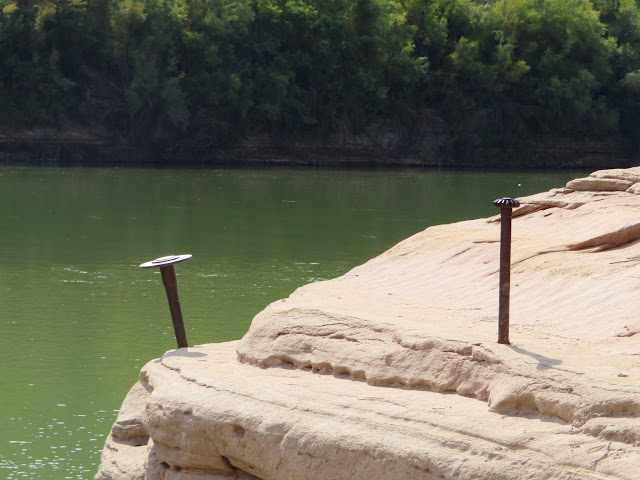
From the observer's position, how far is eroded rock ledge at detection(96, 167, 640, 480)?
391 centimetres

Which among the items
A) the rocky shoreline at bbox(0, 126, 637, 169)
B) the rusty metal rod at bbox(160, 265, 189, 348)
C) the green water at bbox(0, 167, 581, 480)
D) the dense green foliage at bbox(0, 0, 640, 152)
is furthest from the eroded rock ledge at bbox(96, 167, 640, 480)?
the dense green foliage at bbox(0, 0, 640, 152)

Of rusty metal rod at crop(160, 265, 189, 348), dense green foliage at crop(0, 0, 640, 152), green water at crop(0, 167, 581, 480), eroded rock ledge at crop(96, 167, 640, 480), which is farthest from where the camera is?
dense green foliage at crop(0, 0, 640, 152)

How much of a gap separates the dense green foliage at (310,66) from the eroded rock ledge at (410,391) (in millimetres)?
39749

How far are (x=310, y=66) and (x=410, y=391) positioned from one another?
4497cm

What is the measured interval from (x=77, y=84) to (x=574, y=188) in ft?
128

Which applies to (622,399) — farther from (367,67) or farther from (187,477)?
(367,67)

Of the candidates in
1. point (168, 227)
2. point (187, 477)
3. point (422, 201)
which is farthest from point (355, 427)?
point (422, 201)

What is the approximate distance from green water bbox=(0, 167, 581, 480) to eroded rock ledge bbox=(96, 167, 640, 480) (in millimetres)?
1952

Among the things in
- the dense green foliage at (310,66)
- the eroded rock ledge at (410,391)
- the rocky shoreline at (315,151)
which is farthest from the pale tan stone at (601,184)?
the dense green foliage at (310,66)

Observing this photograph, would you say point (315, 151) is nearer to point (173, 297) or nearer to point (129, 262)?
point (129, 262)

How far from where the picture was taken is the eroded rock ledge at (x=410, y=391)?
3.91 meters

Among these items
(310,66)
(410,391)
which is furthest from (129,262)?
(310,66)

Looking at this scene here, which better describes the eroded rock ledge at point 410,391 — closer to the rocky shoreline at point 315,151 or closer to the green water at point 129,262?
the green water at point 129,262

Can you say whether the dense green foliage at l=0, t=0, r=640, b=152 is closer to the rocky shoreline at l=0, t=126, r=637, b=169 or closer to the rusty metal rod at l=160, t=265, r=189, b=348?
the rocky shoreline at l=0, t=126, r=637, b=169
